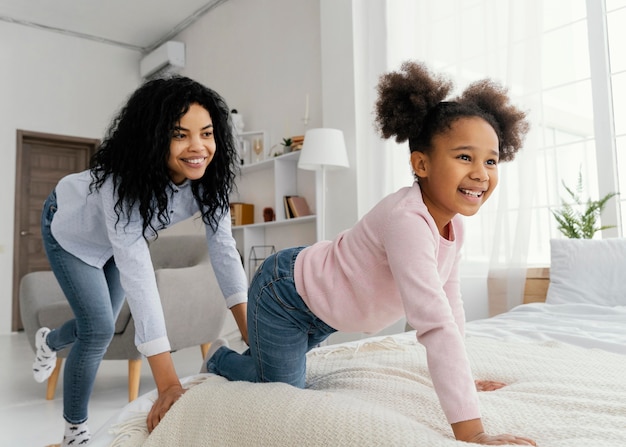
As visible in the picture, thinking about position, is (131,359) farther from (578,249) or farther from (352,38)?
(352,38)

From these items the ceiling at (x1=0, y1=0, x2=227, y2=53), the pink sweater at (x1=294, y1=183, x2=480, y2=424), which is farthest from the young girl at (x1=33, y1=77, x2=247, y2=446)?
the ceiling at (x1=0, y1=0, x2=227, y2=53)

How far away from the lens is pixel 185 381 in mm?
1298

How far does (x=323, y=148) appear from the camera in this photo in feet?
11.2

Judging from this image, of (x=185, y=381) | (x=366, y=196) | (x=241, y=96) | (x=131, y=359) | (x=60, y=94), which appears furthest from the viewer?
(x=60, y=94)

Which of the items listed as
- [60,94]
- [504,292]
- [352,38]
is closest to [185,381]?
[504,292]

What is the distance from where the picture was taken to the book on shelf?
13.5 feet

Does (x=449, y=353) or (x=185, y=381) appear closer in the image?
(x=449, y=353)

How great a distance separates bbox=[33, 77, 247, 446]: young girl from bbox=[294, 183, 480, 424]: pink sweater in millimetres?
390

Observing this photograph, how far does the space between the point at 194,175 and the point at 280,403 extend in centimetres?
65

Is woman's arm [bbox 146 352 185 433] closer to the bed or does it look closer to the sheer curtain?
the bed

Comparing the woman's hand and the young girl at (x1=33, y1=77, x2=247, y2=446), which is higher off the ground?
the young girl at (x1=33, y1=77, x2=247, y2=446)

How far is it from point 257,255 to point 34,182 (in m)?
3.04

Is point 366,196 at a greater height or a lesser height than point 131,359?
greater

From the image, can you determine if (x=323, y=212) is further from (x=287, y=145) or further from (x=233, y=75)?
(x=233, y=75)
